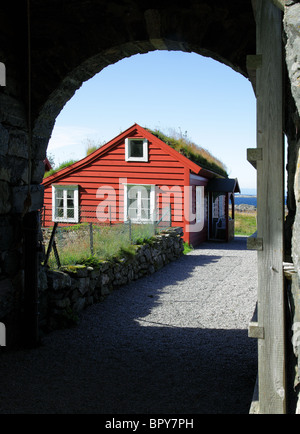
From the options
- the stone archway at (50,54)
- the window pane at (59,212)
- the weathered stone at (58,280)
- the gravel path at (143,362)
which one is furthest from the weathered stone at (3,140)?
the window pane at (59,212)

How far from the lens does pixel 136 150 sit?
53.5 ft

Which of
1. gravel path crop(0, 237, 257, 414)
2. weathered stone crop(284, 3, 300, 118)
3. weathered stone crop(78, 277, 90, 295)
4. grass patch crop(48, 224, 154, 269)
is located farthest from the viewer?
grass patch crop(48, 224, 154, 269)

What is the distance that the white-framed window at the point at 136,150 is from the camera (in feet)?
52.5

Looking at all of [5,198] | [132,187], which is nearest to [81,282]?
[5,198]

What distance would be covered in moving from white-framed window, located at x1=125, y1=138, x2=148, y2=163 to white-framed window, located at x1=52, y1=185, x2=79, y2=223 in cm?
263

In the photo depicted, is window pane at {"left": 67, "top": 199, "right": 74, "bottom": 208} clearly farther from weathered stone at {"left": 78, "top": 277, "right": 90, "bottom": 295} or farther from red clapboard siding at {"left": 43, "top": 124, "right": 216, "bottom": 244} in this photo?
weathered stone at {"left": 78, "top": 277, "right": 90, "bottom": 295}

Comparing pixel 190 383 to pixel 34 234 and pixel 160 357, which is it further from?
pixel 34 234

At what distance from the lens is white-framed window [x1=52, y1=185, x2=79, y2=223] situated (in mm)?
17141

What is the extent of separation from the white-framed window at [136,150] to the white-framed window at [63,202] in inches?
103

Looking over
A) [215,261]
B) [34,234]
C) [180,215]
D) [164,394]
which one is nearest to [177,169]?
[180,215]

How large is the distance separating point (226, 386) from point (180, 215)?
11.7 meters

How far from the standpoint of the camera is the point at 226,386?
13.6ft

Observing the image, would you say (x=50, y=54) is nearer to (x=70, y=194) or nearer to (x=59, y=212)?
→ (x=70, y=194)

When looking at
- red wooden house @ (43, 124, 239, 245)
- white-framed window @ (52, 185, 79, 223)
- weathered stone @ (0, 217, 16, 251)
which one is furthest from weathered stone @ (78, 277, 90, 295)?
white-framed window @ (52, 185, 79, 223)
